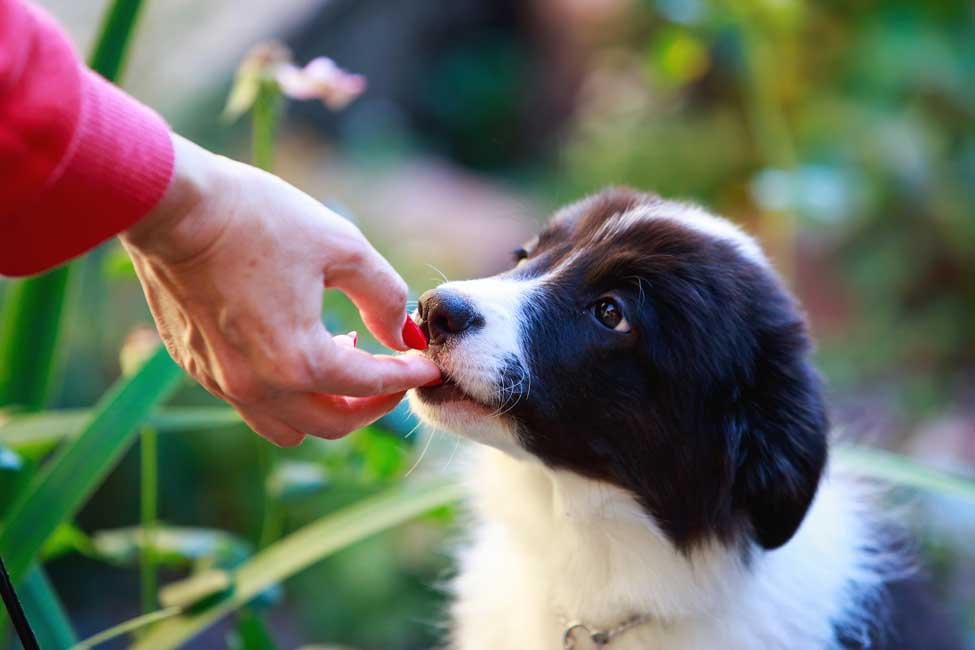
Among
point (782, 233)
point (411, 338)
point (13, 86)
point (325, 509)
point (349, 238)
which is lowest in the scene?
point (325, 509)

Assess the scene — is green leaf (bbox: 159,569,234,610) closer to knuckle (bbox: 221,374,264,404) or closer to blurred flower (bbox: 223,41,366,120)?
knuckle (bbox: 221,374,264,404)

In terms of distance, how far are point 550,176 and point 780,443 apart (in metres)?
4.94

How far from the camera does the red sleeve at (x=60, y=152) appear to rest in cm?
125

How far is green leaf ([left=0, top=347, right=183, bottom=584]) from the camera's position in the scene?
6.75 ft

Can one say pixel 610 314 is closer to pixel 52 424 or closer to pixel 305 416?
pixel 305 416

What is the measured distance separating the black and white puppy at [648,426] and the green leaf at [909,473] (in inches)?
10.4

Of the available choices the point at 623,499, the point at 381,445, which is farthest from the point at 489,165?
the point at 623,499

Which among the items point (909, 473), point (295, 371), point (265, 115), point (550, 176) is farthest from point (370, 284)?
point (550, 176)

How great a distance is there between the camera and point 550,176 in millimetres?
6848

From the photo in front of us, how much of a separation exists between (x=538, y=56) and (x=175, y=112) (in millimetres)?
3280

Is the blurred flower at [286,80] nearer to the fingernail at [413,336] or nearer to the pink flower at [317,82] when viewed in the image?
the pink flower at [317,82]

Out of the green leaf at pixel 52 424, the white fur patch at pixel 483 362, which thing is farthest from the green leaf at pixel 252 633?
the white fur patch at pixel 483 362

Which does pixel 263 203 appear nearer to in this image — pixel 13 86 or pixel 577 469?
pixel 13 86

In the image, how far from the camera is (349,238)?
1500 millimetres
